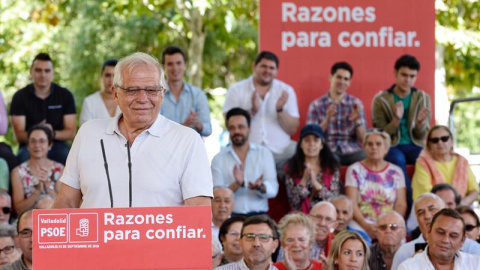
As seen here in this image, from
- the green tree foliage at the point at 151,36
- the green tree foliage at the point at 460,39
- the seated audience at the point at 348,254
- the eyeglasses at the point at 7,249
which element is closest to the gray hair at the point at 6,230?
the eyeglasses at the point at 7,249

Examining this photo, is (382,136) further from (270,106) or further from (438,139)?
(270,106)

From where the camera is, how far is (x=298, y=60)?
12.2 meters

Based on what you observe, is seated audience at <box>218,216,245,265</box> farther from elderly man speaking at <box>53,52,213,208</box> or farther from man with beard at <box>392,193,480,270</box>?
elderly man speaking at <box>53,52,213,208</box>

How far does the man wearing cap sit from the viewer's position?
11008 mm

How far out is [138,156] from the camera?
4652 mm

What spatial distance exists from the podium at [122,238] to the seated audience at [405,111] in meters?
7.09

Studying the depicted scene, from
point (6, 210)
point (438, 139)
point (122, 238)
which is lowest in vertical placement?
point (122, 238)

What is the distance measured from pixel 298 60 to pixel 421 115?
1771 millimetres

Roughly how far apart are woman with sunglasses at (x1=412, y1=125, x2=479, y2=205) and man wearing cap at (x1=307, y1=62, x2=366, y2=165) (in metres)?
0.74

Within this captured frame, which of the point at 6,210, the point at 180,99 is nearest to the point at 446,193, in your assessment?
the point at 180,99

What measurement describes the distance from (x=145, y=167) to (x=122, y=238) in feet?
1.82

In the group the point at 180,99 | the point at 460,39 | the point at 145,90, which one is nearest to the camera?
the point at 145,90

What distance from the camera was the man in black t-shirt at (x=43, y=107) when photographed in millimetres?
10816

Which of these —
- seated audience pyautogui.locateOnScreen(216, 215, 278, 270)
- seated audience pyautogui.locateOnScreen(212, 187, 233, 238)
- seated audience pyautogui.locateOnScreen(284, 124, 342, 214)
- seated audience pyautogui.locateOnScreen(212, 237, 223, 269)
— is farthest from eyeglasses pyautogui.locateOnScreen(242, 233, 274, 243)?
seated audience pyautogui.locateOnScreen(284, 124, 342, 214)
